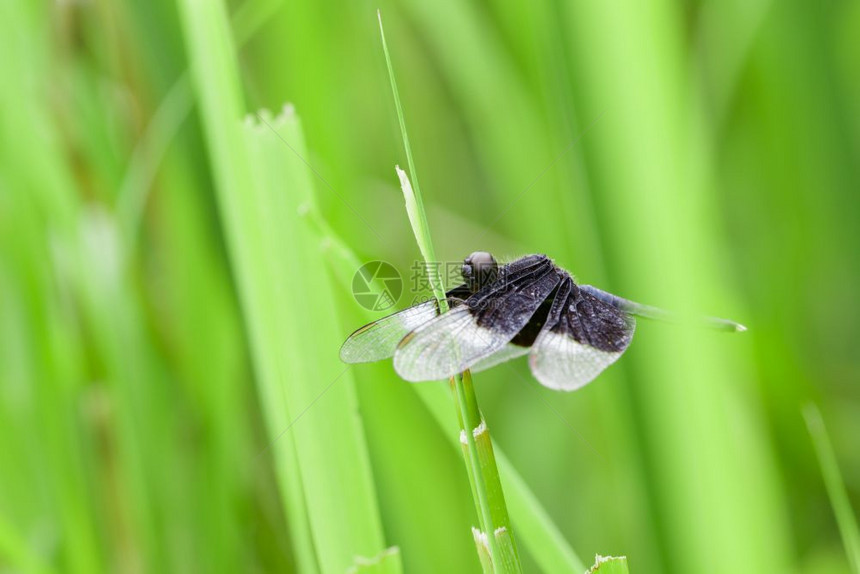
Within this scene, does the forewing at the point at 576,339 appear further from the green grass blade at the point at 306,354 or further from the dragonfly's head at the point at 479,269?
the green grass blade at the point at 306,354

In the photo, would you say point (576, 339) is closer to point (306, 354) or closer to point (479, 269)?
point (479, 269)

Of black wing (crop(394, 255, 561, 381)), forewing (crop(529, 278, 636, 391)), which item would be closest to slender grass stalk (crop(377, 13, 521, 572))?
black wing (crop(394, 255, 561, 381))

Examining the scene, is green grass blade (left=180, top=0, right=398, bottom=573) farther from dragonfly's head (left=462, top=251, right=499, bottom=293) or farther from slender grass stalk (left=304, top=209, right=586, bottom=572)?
dragonfly's head (left=462, top=251, right=499, bottom=293)

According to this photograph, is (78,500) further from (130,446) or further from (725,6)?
(725,6)

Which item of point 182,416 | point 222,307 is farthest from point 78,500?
point 222,307

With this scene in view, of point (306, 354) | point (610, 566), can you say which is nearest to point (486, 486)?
point (610, 566)
